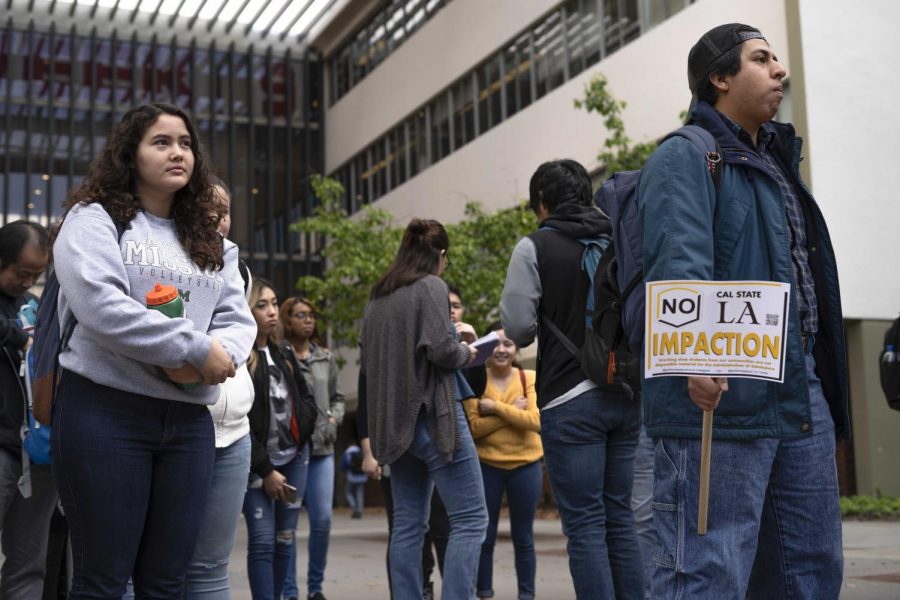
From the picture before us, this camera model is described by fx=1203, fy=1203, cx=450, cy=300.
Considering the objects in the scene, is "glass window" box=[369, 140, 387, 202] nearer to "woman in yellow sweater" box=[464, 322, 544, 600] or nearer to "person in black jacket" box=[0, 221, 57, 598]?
"woman in yellow sweater" box=[464, 322, 544, 600]

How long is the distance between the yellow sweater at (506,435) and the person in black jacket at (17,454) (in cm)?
319

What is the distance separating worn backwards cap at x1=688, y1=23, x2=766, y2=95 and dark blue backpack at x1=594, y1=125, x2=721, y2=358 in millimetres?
231

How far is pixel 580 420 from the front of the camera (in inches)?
196

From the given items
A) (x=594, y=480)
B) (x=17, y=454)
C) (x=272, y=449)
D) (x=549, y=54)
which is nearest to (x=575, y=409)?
(x=594, y=480)

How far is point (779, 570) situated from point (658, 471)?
47 cm

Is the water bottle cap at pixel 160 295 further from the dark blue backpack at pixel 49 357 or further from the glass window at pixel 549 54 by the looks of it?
the glass window at pixel 549 54

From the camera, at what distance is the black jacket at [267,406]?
6.57 meters

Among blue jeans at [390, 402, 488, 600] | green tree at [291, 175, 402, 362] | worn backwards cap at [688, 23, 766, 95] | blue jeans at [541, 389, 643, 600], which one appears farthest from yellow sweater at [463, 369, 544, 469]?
green tree at [291, 175, 402, 362]

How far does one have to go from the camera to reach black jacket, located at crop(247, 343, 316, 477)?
6.57m

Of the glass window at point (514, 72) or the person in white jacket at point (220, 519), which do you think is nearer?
the person in white jacket at point (220, 519)

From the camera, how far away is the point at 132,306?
347 cm

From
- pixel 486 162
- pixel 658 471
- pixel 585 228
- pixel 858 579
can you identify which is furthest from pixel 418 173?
pixel 658 471

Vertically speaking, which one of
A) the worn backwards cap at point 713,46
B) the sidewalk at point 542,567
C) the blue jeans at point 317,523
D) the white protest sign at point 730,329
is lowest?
the sidewalk at point 542,567

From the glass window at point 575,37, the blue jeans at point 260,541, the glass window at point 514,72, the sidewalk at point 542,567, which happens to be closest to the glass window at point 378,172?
the glass window at point 514,72
